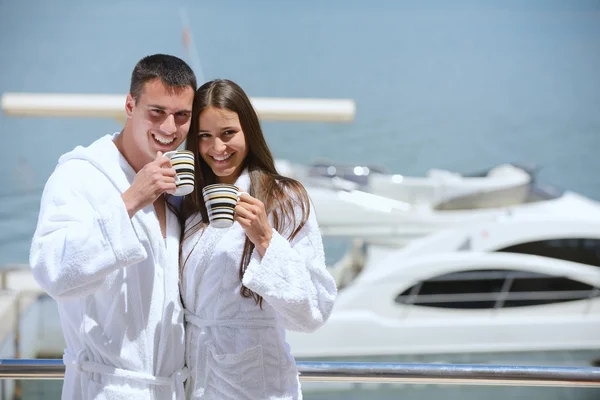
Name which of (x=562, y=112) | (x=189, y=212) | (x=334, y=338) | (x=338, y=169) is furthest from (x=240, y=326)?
(x=562, y=112)

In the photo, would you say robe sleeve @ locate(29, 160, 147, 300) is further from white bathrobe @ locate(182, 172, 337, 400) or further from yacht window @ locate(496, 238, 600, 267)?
yacht window @ locate(496, 238, 600, 267)

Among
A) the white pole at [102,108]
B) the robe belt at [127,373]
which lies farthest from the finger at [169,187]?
the white pole at [102,108]

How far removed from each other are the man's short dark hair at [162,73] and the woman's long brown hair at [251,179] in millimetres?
59

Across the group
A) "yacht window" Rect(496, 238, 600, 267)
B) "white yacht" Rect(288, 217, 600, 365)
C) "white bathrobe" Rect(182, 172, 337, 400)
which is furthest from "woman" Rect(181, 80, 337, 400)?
"yacht window" Rect(496, 238, 600, 267)

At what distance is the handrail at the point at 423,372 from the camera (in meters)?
1.41

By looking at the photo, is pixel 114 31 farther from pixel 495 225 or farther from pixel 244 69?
pixel 495 225

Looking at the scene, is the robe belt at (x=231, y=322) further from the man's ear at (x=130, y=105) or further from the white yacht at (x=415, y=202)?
the white yacht at (x=415, y=202)

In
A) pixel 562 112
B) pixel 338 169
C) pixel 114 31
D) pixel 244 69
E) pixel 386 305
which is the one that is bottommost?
pixel 386 305

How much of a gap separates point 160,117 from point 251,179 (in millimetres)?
213

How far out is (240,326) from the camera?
1193 millimetres

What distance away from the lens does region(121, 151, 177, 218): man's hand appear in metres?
1.04

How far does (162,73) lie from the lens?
1161mm

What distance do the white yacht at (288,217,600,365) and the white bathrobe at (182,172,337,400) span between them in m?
4.38

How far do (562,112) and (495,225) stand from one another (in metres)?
25.9
